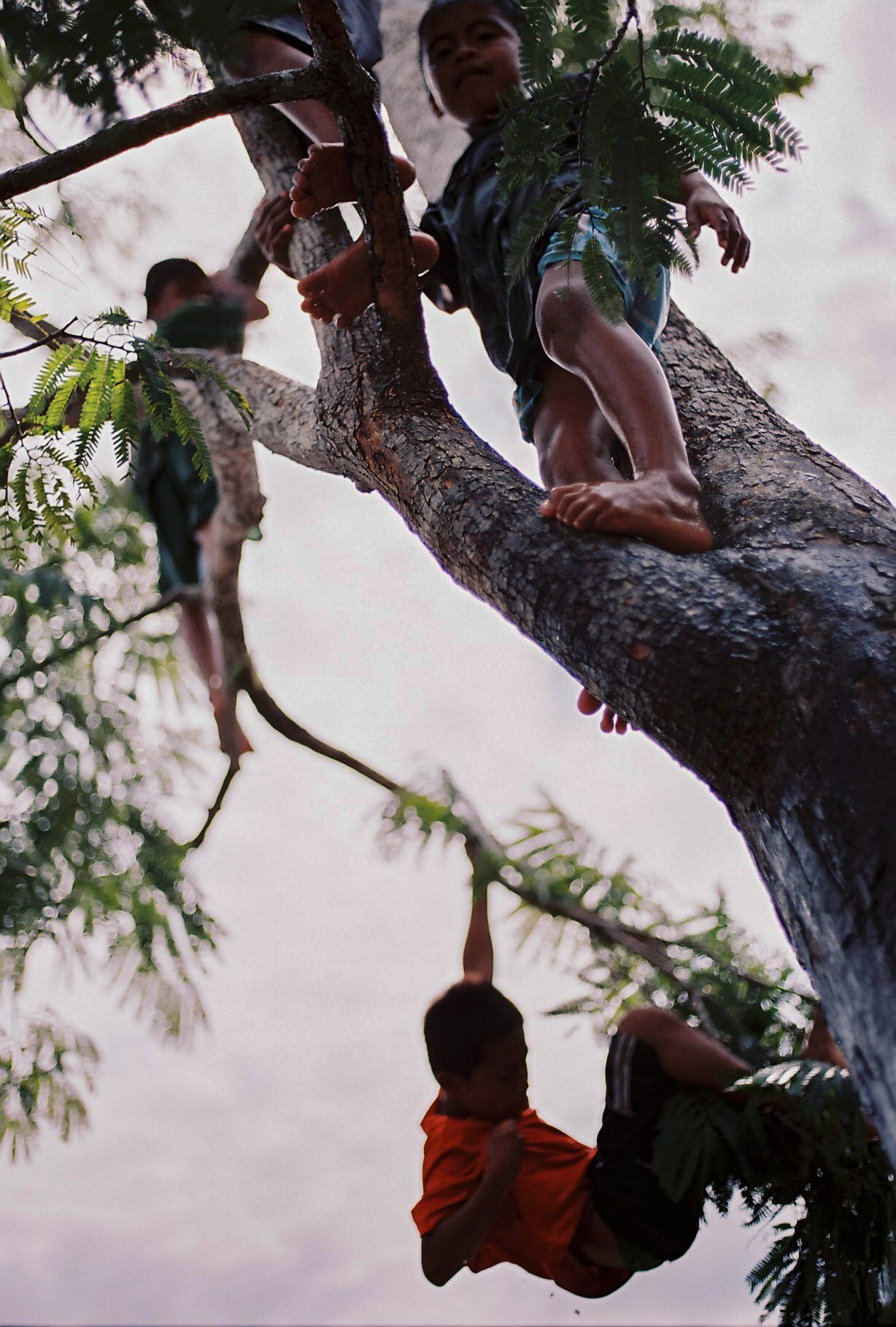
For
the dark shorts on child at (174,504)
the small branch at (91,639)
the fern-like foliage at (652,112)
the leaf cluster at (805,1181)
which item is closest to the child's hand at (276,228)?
the fern-like foliage at (652,112)

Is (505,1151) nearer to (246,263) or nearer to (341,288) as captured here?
(341,288)

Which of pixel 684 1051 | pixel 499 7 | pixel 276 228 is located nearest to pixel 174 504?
pixel 276 228

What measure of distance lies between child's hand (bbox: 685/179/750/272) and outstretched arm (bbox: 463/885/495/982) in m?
1.92

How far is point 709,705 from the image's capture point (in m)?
0.94

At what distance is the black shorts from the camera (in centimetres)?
177

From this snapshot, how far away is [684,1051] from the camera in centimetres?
191

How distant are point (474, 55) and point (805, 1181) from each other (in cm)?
218

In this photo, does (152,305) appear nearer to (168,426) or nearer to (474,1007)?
(168,426)

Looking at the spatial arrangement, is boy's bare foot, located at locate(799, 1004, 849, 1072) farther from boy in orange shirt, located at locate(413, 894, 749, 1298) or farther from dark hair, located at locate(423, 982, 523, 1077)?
dark hair, located at locate(423, 982, 523, 1077)

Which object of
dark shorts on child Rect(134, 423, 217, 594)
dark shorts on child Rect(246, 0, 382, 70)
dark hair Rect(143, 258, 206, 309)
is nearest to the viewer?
dark shorts on child Rect(246, 0, 382, 70)

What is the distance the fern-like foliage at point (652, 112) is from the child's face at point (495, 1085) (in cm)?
170

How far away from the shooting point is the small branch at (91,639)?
11.2 feet

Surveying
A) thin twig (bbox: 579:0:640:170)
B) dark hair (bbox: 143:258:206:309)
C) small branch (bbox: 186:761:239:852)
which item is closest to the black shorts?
thin twig (bbox: 579:0:640:170)

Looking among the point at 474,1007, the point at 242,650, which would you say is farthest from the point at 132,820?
the point at 474,1007
